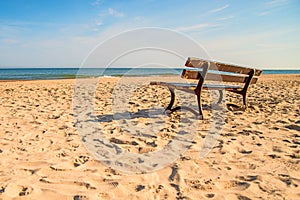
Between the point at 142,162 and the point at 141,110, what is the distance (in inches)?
110

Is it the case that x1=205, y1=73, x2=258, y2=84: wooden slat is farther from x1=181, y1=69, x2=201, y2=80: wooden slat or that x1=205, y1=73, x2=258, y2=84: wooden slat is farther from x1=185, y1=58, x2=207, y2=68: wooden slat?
x1=185, y1=58, x2=207, y2=68: wooden slat

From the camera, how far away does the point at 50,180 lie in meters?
2.36

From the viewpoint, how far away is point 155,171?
2582mm

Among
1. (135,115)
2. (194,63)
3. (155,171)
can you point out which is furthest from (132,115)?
(155,171)

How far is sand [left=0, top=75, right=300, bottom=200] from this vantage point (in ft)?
7.11

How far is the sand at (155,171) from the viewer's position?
7.11ft

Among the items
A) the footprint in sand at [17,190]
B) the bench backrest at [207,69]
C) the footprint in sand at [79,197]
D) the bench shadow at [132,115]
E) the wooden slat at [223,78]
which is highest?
the bench backrest at [207,69]

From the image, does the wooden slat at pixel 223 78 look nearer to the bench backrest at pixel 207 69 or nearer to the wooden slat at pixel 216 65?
the bench backrest at pixel 207 69

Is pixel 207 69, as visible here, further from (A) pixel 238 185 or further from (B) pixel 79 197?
(B) pixel 79 197

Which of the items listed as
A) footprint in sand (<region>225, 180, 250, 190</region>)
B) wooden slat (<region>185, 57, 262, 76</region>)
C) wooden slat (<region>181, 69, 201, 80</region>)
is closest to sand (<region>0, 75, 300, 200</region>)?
footprint in sand (<region>225, 180, 250, 190</region>)

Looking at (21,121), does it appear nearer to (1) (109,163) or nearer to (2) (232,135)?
(1) (109,163)

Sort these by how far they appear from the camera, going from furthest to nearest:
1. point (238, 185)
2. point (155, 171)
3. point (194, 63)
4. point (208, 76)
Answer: point (208, 76) → point (194, 63) → point (155, 171) → point (238, 185)

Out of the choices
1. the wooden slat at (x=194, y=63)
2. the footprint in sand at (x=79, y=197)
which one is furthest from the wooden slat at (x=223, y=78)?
the footprint in sand at (x=79, y=197)

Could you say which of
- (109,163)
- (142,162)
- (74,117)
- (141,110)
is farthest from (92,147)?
(141,110)
